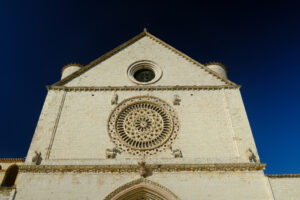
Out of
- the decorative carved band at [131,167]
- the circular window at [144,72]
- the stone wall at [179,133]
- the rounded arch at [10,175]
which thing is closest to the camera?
the decorative carved band at [131,167]

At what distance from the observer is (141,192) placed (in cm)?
955

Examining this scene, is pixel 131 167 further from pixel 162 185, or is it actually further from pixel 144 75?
pixel 144 75

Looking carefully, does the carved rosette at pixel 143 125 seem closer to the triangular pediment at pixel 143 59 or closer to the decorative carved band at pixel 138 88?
the decorative carved band at pixel 138 88

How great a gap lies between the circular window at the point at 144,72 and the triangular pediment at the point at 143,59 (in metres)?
0.19

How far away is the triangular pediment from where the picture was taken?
13.1 meters

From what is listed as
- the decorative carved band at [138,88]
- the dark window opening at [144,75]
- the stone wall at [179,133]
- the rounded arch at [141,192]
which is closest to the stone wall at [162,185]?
the rounded arch at [141,192]

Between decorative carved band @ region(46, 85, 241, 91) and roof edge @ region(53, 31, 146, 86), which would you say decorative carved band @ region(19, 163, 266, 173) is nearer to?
decorative carved band @ region(46, 85, 241, 91)

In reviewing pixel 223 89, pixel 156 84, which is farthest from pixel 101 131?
pixel 223 89

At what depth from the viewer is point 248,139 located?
35.3 feet

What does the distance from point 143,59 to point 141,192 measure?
739 cm

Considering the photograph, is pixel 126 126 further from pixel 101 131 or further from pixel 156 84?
pixel 156 84

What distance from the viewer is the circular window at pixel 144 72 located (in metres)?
13.5

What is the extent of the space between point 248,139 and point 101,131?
6297 mm

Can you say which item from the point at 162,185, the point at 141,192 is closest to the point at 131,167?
the point at 141,192
